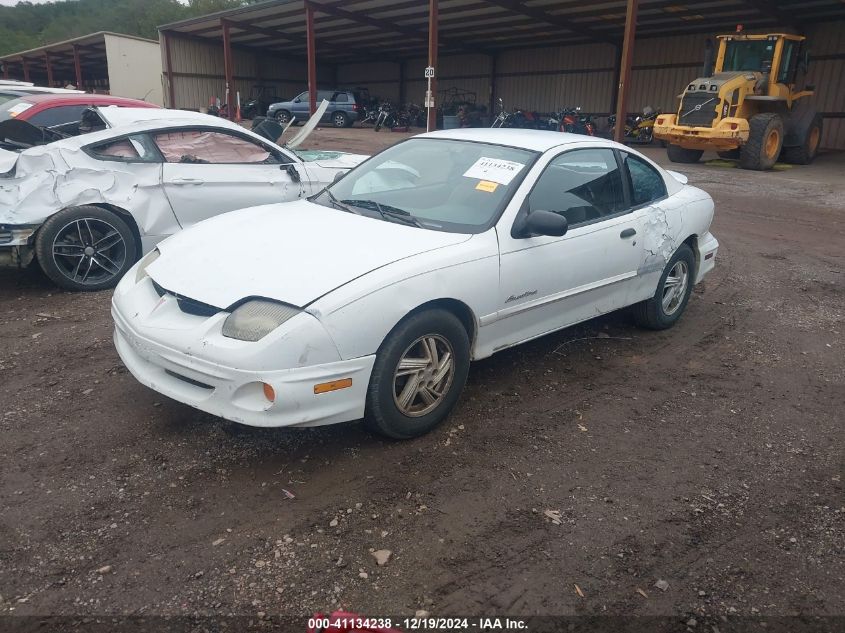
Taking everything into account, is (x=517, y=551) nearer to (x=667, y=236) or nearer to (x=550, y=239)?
(x=550, y=239)

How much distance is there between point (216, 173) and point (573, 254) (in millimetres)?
3617

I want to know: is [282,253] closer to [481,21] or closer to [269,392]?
[269,392]

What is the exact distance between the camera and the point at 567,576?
2.50 metres

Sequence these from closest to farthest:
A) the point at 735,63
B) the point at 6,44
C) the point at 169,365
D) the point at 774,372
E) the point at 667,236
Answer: the point at 169,365, the point at 774,372, the point at 667,236, the point at 735,63, the point at 6,44

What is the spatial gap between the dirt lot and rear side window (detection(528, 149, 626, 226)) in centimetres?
103

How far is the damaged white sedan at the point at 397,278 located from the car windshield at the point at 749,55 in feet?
40.4

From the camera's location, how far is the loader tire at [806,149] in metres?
15.4

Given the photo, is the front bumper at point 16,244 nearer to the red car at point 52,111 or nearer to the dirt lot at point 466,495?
the dirt lot at point 466,495

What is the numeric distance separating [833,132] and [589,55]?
33.4 feet

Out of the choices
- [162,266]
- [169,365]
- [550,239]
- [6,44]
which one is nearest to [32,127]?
[162,266]

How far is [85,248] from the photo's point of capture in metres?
5.58

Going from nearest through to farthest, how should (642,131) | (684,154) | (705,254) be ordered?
(705,254)
(684,154)
(642,131)

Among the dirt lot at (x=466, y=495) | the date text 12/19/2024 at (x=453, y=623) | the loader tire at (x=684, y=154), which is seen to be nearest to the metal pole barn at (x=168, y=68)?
the loader tire at (x=684, y=154)

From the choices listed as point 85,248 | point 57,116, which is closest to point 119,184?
point 85,248
